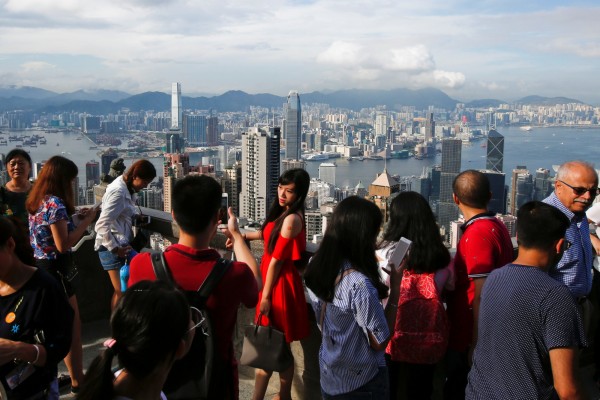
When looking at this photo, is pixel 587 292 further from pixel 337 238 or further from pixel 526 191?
pixel 526 191

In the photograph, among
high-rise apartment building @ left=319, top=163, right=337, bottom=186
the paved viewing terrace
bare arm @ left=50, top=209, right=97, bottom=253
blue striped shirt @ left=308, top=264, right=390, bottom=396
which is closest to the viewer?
blue striped shirt @ left=308, top=264, right=390, bottom=396

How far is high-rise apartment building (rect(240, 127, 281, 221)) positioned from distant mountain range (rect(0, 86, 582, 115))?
90.6 feet

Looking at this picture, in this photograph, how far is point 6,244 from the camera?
82.4 inches

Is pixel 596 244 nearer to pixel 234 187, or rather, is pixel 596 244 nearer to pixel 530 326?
pixel 530 326

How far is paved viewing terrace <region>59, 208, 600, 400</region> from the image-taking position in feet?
11.4

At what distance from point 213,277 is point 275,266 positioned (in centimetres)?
103

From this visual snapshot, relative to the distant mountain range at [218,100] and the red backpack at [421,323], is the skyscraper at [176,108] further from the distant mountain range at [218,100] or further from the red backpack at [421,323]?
the red backpack at [421,323]

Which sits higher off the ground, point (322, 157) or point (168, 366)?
point (168, 366)

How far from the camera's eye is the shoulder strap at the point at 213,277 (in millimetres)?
2029

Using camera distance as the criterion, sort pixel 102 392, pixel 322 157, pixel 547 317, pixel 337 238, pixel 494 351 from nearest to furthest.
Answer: pixel 102 392 → pixel 547 317 → pixel 494 351 → pixel 337 238 → pixel 322 157

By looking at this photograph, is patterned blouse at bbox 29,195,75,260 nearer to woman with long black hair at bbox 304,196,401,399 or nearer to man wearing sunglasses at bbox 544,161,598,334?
woman with long black hair at bbox 304,196,401,399

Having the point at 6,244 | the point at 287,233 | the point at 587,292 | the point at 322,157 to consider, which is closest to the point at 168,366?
the point at 6,244

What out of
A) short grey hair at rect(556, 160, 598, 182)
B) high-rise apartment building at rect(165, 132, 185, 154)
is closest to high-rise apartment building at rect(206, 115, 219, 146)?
high-rise apartment building at rect(165, 132, 185, 154)

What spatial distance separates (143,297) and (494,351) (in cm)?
123
